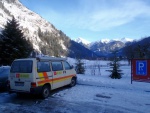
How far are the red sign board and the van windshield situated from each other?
593 centimetres

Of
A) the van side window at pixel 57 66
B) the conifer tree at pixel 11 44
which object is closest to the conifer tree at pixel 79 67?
the conifer tree at pixel 11 44

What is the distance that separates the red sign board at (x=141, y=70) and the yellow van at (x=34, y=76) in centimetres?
441

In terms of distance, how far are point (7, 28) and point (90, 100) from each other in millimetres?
19891

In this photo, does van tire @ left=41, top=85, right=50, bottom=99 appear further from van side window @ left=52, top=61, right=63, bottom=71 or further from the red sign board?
the red sign board

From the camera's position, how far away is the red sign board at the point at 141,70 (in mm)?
11578

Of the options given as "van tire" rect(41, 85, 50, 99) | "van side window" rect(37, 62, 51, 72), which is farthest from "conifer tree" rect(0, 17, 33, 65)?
"van tire" rect(41, 85, 50, 99)

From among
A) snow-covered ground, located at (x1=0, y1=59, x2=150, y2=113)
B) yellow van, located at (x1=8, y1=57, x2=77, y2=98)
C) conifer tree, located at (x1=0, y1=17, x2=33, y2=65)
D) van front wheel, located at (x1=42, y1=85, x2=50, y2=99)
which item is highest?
conifer tree, located at (x1=0, y1=17, x2=33, y2=65)

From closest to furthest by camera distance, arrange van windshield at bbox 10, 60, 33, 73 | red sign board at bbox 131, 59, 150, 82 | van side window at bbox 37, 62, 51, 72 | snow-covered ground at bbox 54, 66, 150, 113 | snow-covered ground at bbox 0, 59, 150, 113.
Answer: snow-covered ground at bbox 0, 59, 150, 113 < snow-covered ground at bbox 54, 66, 150, 113 < van windshield at bbox 10, 60, 33, 73 < van side window at bbox 37, 62, 51, 72 < red sign board at bbox 131, 59, 150, 82

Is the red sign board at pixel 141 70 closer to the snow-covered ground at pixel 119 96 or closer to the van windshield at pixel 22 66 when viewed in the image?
the snow-covered ground at pixel 119 96

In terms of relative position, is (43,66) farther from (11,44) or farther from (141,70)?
(11,44)

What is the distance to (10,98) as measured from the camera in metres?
10.3

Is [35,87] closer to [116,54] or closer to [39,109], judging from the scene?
[39,109]

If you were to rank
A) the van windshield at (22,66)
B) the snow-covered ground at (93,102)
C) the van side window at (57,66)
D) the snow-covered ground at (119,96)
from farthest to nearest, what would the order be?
the van side window at (57,66) → the van windshield at (22,66) → the snow-covered ground at (119,96) → the snow-covered ground at (93,102)

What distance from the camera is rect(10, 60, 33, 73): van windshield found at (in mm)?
9788
